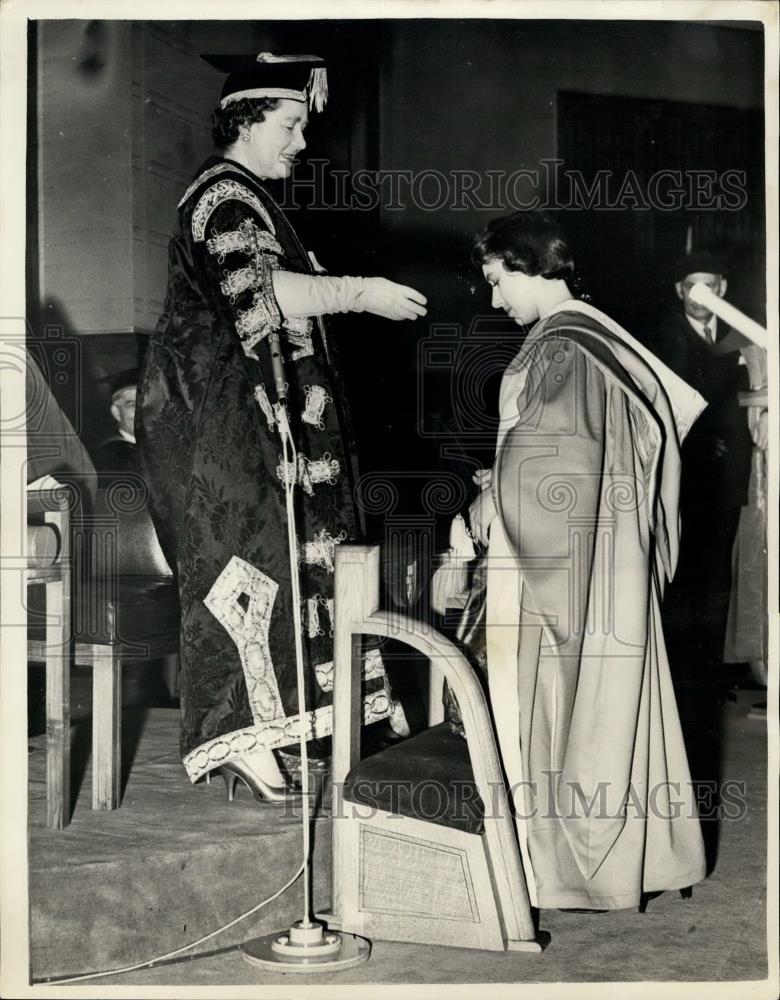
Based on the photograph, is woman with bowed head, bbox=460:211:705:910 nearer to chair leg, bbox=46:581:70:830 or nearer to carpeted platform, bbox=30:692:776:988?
carpeted platform, bbox=30:692:776:988

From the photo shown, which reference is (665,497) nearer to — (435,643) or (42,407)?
(435,643)

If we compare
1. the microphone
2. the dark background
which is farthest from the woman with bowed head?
the microphone

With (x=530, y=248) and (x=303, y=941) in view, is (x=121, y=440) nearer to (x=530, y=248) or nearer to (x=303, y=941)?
(x=530, y=248)

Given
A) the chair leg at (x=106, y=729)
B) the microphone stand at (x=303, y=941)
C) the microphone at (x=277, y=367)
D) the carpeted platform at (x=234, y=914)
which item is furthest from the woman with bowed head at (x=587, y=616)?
the chair leg at (x=106, y=729)

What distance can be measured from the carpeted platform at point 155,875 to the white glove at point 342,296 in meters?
1.19

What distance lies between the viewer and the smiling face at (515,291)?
3064 mm

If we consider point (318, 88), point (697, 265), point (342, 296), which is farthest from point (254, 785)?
point (697, 265)

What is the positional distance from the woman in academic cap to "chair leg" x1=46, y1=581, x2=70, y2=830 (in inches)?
11.0

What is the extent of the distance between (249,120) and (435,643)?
4.55ft

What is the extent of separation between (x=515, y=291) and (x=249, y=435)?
717 mm

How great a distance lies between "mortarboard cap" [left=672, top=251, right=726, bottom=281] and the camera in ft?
11.4

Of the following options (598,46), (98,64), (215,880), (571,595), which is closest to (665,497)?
(571,595)

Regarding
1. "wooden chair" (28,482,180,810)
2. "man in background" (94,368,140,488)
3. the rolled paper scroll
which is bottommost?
"wooden chair" (28,482,180,810)

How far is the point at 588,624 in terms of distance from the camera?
9.57 ft
